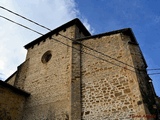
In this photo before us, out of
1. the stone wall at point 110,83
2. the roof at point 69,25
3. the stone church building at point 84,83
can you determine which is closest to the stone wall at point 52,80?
the stone church building at point 84,83

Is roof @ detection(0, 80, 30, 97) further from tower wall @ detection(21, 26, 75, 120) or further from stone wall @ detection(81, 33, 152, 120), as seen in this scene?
stone wall @ detection(81, 33, 152, 120)

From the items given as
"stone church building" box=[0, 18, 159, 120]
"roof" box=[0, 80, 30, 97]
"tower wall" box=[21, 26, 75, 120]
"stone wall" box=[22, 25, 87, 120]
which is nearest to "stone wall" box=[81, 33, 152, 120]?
"stone church building" box=[0, 18, 159, 120]

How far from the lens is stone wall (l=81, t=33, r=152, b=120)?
21.8ft

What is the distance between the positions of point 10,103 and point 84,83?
12.6ft

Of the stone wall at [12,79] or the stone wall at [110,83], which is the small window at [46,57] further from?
the stone wall at [110,83]

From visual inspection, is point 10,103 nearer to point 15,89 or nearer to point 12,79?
point 15,89

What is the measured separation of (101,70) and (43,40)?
5483 millimetres

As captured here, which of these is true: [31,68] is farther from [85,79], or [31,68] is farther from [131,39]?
[131,39]

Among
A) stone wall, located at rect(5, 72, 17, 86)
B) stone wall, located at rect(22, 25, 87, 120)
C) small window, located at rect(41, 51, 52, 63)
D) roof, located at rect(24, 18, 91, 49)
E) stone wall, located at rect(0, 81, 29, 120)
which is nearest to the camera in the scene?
stone wall, located at rect(22, 25, 87, 120)

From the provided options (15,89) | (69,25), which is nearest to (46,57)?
(69,25)

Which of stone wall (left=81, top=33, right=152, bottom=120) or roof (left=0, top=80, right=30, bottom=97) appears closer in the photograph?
stone wall (left=81, top=33, right=152, bottom=120)

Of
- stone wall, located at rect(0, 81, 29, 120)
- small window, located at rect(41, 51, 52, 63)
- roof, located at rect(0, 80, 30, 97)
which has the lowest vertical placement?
stone wall, located at rect(0, 81, 29, 120)

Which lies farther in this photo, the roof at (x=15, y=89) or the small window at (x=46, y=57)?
the small window at (x=46, y=57)

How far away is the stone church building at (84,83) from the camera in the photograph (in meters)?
6.79
